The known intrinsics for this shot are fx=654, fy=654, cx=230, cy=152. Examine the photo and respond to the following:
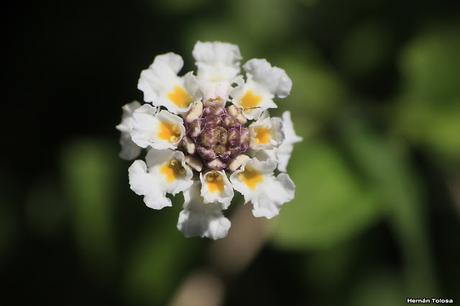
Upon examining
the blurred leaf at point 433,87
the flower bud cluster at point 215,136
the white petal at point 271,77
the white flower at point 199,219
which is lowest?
the white flower at point 199,219

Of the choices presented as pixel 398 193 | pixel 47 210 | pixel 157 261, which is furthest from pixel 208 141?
pixel 47 210

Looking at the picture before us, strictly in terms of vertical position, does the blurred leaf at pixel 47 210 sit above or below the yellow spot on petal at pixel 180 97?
above

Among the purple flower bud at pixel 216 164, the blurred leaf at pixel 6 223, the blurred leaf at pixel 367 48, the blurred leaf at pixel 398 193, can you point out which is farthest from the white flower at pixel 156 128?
the blurred leaf at pixel 6 223

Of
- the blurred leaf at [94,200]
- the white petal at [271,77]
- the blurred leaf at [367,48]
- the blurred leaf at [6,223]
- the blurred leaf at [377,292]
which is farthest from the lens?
the blurred leaf at [6,223]

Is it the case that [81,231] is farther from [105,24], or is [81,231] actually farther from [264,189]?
[264,189]

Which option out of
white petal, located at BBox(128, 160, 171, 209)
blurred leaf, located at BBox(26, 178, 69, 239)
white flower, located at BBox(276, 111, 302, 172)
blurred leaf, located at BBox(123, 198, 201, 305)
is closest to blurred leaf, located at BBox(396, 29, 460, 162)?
white flower, located at BBox(276, 111, 302, 172)

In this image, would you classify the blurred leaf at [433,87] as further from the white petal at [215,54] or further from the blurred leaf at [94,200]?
the blurred leaf at [94,200]

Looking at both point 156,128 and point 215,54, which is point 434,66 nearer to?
point 215,54

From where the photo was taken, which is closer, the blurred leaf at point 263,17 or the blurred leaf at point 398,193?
the blurred leaf at point 398,193
